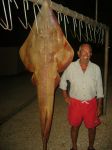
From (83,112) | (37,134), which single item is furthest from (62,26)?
(83,112)

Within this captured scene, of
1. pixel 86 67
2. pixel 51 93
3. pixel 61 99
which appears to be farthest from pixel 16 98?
pixel 51 93

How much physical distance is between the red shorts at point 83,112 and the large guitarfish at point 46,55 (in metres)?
1.50

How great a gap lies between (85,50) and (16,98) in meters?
5.42

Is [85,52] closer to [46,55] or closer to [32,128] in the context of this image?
[46,55]

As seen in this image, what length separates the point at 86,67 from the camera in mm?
3930

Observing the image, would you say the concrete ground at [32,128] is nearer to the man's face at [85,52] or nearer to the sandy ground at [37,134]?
the sandy ground at [37,134]

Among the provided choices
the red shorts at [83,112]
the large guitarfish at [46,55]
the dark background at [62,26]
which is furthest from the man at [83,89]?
the dark background at [62,26]

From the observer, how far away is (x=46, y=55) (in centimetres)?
244

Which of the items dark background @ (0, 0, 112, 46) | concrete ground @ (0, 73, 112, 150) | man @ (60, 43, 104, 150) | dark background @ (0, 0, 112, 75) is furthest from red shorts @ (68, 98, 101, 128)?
dark background @ (0, 0, 112, 46)

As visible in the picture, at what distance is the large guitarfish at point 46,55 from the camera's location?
94.9 inches

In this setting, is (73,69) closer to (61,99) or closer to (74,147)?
(74,147)

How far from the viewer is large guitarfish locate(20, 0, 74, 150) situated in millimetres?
2410

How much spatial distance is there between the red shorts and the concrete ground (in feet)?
2.70

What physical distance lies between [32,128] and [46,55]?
3494 millimetres
